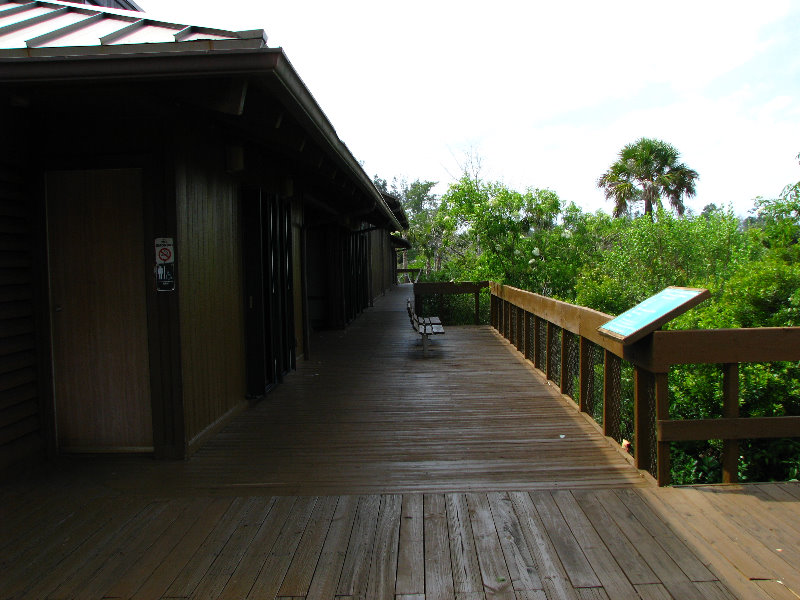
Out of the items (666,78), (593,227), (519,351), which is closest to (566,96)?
(666,78)

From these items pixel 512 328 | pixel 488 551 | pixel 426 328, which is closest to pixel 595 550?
pixel 488 551

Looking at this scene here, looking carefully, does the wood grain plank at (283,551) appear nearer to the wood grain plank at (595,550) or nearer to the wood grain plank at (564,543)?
the wood grain plank at (564,543)

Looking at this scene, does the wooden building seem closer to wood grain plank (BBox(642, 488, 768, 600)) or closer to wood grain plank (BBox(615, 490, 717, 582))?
wood grain plank (BBox(615, 490, 717, 582))

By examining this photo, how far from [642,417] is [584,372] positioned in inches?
52.5

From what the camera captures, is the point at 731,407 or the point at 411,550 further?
the point at 731,407

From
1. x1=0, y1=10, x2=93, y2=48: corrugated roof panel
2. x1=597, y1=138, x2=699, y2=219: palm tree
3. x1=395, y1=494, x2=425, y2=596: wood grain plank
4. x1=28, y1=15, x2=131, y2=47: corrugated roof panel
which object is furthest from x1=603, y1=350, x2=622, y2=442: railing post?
x1=597, y1=138, x2=699, y2=219: palm tree

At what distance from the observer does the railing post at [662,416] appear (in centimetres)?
325

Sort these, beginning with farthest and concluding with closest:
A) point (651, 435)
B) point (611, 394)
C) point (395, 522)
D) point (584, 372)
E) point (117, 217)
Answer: point (584, 372) < point (611, 394) < point (117, 217) < point (651, 435) < point (395, 522)

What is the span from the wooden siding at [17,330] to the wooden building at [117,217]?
1 cm

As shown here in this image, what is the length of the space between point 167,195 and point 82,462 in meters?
1.77

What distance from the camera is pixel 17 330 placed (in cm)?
371

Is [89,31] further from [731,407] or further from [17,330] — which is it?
[731,407]

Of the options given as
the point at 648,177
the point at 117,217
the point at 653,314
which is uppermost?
the point at 648,177

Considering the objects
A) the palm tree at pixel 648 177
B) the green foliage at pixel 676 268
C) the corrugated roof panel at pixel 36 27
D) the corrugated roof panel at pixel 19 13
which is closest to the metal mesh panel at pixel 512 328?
the green foliage at pixel 676 268
